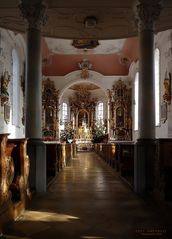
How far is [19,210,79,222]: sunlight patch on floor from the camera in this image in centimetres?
448

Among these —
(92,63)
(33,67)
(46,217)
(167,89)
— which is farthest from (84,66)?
(46,217)

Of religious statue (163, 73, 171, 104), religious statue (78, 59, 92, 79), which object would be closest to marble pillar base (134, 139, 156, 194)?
religious statue (163, 73, 171, 104)

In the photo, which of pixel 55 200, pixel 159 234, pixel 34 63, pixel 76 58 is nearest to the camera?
pixel 159 234

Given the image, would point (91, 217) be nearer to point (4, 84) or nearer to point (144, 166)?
point (144, 166)

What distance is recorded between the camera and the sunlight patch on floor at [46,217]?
448cm

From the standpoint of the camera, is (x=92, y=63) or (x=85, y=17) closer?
(x=85, y=17)

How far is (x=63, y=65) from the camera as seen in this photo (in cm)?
2620

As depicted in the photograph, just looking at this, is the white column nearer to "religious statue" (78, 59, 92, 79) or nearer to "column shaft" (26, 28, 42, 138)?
"column shaft" (26, 28, 42, 138)

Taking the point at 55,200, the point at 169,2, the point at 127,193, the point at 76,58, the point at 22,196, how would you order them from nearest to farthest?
the point at 22,196, the point at 55,200, the point at 127,193, the point at 169,2, the point at 76,58

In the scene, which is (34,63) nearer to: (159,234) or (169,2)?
(169,2)

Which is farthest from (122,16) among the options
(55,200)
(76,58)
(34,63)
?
(76,58)

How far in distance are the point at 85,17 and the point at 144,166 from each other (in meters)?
4.90

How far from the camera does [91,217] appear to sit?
4.58 metres

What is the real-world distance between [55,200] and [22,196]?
89 cm
